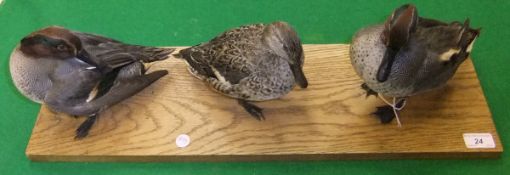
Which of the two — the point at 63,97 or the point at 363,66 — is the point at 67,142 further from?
the point at 363,66

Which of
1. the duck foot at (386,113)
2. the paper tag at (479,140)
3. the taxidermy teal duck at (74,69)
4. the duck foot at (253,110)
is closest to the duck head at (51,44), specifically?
the taxidermy teal duck at (74,69)

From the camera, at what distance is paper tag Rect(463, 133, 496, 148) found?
1365mm

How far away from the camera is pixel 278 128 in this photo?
140 cm

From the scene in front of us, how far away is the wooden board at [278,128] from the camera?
137 centimetres

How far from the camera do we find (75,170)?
142cm

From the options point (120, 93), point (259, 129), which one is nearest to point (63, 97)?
point (120, 93)

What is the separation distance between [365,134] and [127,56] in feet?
2.29

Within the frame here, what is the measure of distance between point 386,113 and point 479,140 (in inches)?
10.5

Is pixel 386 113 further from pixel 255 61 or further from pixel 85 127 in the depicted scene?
pixel 85 127

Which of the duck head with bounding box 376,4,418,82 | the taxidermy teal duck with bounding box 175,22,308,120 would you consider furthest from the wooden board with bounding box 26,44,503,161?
the duck head with bounding box 376,4,418,82

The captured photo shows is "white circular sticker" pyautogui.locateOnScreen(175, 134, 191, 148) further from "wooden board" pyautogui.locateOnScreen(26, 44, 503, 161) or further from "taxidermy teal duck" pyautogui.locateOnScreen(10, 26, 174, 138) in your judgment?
"taxidermy teal duck" pyautogui.locateOnScreen(10, 26, 174, 138)

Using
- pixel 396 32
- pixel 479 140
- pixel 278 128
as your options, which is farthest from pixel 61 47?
pixel 479 140

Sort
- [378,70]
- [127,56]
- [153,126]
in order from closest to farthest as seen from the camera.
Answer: [378,70]
[127,56]
[153,126]

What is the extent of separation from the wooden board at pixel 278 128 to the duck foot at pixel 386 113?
2 centimetres
